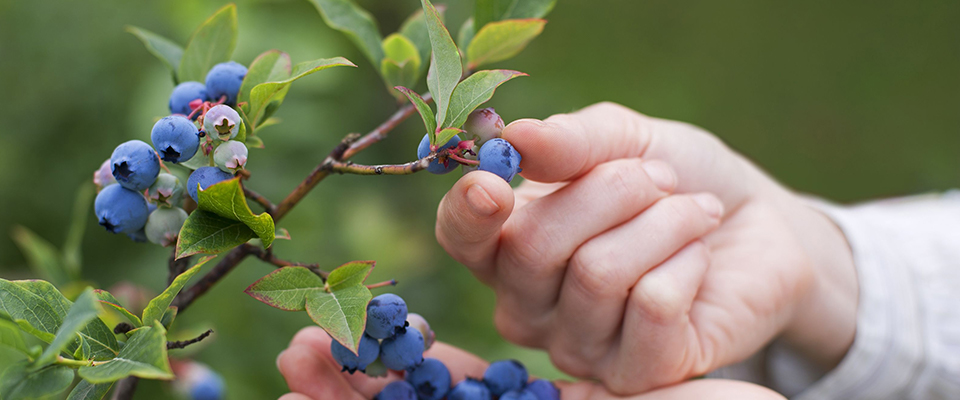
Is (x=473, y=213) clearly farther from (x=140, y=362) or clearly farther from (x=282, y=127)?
(x=282, y=127)

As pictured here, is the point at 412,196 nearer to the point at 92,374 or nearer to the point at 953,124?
the point at 92,374

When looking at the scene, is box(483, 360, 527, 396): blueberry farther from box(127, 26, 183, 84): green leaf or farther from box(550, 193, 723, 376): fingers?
box(127, 26, 183, 84): green leaf

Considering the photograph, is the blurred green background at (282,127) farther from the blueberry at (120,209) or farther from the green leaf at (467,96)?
the green leaf at (467,96)

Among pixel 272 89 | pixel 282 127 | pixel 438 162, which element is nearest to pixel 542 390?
pixel 438 162

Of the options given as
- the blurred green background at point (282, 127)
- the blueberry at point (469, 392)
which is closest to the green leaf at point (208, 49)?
the blueberry at point (469, 392)

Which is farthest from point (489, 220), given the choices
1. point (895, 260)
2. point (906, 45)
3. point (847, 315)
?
point (906, 45)

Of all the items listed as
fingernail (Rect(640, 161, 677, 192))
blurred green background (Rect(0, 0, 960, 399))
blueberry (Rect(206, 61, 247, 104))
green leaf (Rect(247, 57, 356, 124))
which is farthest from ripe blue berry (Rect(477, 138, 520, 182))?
blurred green background (Rect(0, 0, 960, 399))
